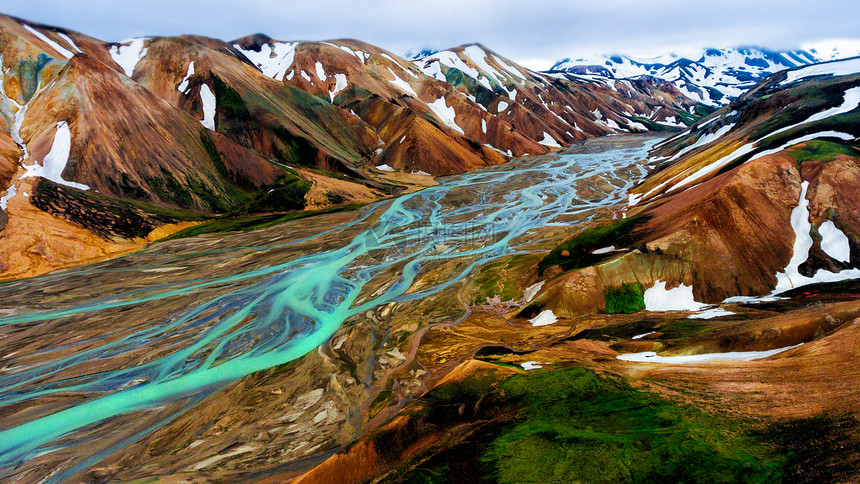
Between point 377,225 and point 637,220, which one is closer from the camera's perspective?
point 637,220

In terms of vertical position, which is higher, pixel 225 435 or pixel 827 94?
pixel 827 94

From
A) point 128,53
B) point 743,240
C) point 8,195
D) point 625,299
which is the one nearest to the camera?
point 625,299

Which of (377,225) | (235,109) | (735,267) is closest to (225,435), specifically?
(735,267)

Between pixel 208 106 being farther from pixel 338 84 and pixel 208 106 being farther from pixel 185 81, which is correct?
pixel 338 84

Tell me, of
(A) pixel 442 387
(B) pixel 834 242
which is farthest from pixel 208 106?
(B) pixel 834 242

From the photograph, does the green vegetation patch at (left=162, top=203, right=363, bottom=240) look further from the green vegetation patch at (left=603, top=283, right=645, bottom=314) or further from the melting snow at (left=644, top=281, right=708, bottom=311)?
the melting snow at (left=644, top=281, right=708, bottom=311)

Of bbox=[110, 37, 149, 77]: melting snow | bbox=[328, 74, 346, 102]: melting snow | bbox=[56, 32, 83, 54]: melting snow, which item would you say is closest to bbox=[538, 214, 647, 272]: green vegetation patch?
bbox=[328, 74, 346, 102]: melting snow

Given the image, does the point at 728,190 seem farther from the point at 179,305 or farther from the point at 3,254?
the point at 3,254
